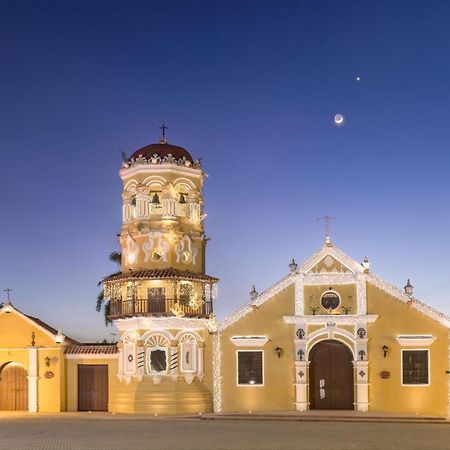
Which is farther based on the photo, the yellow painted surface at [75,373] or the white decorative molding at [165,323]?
the yellow painted surface at [75,373]

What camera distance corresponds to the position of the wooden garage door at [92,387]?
1515 inches

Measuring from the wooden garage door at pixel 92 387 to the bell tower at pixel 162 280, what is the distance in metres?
1.44

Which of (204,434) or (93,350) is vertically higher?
(93,350)

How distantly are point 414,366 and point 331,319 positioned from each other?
149 inches

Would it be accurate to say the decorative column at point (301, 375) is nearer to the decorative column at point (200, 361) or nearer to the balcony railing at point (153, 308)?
the decorative column at point (200, 361)

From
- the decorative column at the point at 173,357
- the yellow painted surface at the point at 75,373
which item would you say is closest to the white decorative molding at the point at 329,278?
the decorative column at the point at 173,357

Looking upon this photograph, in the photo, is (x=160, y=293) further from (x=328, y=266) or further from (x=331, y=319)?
(x=331, y=319)

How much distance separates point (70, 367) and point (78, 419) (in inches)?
202

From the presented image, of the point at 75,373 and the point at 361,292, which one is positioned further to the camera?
the point at 75,373

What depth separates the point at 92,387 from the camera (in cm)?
3866

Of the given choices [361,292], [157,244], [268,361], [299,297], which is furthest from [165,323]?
[361,292]

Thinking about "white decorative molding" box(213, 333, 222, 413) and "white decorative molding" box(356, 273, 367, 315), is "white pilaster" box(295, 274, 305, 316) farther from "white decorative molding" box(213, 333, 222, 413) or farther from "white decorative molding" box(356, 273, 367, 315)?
"white decorative molding" box(213, 333, 222, 413)

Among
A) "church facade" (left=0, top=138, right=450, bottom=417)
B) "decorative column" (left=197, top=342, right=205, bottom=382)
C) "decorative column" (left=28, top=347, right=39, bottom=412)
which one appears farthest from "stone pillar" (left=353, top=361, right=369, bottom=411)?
"decorative column" (left=28, top=347, right=39, bottom=412)

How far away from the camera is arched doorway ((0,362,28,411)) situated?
1543 inches
